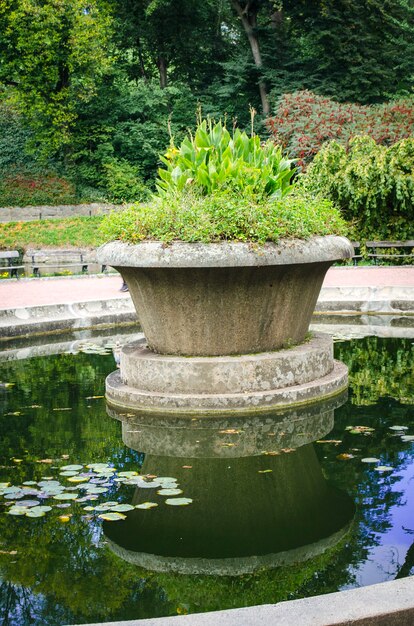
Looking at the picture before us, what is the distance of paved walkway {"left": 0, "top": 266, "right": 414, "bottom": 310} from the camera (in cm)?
1340

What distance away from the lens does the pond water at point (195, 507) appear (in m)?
3.40

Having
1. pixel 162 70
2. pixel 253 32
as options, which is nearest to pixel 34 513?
pixel 253 32

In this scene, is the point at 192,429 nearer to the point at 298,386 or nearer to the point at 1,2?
the point at 298,386

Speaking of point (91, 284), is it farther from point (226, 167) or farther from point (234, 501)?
A: point (234, 501)

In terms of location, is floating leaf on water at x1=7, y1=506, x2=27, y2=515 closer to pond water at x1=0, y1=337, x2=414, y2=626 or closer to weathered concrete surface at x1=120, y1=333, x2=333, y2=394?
pond water at x1=0, y1=337, x2=414, y2=626

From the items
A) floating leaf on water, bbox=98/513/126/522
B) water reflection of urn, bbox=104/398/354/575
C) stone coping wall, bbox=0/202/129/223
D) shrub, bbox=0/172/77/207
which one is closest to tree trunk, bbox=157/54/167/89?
shrub, bbox=0/172/77/207

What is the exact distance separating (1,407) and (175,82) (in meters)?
36.3

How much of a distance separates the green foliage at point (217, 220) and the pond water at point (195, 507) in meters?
1.41

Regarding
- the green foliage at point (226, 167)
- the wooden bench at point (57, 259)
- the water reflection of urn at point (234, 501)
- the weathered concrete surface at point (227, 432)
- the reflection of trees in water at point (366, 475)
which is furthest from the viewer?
the wooden bench at point (57, 259)

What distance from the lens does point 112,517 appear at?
4164 mm

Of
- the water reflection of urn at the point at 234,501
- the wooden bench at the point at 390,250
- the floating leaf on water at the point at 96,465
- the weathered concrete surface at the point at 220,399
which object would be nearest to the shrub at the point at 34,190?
the wooden bench at the point at 390,250

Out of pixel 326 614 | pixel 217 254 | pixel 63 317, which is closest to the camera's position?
pixel 326 614

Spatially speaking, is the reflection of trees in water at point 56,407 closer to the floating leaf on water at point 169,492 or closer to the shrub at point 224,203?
the floating leaf on water at point 169,492

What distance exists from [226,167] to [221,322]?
128 cm
